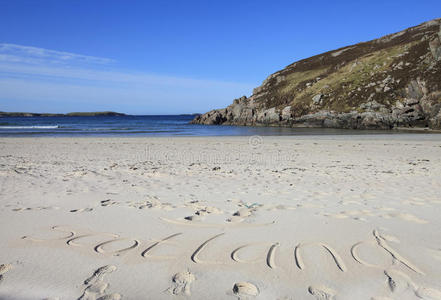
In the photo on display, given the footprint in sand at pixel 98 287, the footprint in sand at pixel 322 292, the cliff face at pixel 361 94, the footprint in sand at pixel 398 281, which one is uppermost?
the cliff face at pixel 361 94

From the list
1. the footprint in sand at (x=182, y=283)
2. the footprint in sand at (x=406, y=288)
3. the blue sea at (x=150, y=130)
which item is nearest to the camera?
the footprint in sand at (x=406, y=288)

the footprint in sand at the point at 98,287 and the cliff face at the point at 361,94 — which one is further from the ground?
the cliff face at the point at 361,94

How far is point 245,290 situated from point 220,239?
4.05 feet

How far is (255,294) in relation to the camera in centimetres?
283

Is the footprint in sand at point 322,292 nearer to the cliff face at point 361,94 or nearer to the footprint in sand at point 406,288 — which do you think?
the footprint in sand at point 406,288

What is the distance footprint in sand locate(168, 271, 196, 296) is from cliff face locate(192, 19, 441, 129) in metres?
37.2

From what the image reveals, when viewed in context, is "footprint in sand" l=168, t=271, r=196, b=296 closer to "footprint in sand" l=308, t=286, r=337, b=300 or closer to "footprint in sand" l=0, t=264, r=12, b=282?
"footprint in sand" l=308, t=286, r=337, b=300

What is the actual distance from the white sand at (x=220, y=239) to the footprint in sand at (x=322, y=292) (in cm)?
1

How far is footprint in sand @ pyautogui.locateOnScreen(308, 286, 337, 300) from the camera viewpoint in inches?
110

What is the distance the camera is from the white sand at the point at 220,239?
2.96 meters

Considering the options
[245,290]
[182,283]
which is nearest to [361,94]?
[245,290]

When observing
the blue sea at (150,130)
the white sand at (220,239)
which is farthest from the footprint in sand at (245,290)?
the blue sea at (150,130)

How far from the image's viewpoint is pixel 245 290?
114 inches

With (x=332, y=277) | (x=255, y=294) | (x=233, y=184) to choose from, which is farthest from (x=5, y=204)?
(x=332, y=277)
